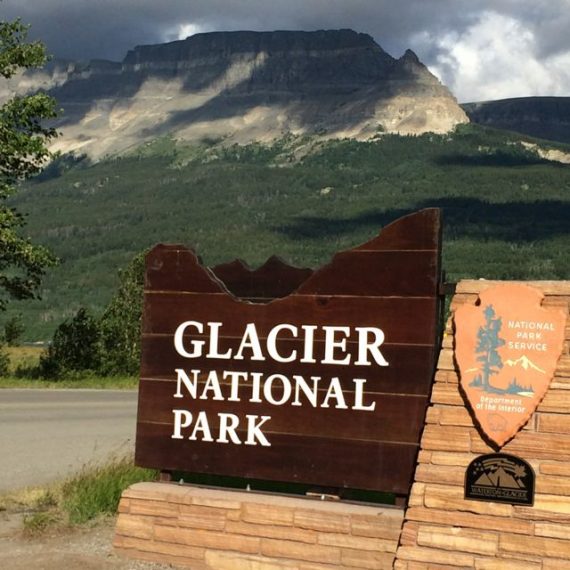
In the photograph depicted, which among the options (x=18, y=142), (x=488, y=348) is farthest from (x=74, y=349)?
(x=488, y=348)

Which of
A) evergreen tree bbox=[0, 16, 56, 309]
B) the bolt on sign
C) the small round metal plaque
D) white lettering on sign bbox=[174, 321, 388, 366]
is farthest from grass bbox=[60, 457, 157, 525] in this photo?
evergreen tree bbox=[0, 16, 56, 309]

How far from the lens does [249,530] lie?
21.4 feet

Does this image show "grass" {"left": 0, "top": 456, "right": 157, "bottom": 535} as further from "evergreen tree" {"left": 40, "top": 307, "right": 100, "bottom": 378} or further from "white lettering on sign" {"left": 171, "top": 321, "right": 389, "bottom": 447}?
"evergreen tree" {"left": 40, "top": 307, "right": 100, "bottom": 378}

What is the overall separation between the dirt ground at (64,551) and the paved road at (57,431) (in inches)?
116

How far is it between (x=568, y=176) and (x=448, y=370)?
613 feet

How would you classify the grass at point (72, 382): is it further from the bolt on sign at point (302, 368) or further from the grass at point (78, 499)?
the bolt on sign at point (302, 368)

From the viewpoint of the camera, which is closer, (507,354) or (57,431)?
(507,354)

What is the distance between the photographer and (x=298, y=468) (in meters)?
6.57

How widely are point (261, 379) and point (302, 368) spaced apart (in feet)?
0.99

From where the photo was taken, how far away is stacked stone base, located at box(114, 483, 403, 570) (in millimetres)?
6219

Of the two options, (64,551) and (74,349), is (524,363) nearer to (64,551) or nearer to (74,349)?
(64,551)

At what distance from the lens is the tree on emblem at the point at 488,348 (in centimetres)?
599

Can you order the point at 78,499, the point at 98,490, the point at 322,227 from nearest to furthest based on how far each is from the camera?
the point at 78,499
the point at 98,490
the point at 322,227

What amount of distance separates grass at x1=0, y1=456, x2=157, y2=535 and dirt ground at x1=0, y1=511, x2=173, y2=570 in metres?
0.11
